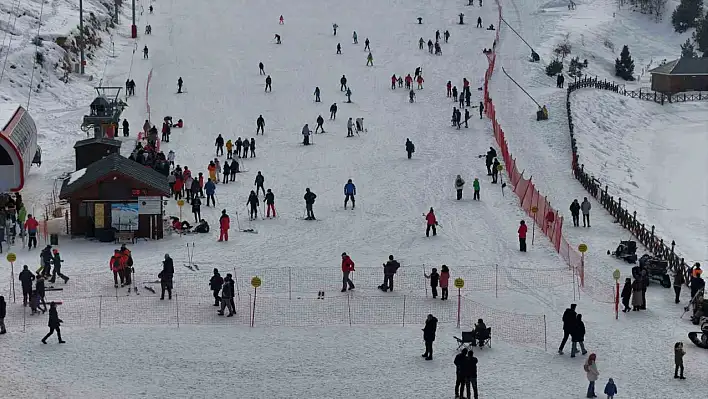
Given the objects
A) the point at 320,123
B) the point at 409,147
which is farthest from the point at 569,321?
the point at 320,123

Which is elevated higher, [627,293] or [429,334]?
[627,293]

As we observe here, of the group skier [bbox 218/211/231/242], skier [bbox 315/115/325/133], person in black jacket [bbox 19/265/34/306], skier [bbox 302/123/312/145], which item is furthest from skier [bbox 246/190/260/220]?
skier [bbox 315/115/325/133]

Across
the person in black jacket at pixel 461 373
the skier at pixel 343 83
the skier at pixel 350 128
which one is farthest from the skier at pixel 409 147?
the person in black jacket at pixel 461 373

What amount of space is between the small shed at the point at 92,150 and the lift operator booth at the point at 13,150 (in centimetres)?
164

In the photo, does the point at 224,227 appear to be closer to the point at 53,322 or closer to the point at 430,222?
the point at 430,222

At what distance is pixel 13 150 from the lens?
35656 mm

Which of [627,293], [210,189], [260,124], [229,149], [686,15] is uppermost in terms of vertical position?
[686,15]

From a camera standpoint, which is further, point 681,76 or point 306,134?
point 681,76

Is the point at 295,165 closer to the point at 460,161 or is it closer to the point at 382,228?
the point at 460,161

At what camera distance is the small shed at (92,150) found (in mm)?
39219

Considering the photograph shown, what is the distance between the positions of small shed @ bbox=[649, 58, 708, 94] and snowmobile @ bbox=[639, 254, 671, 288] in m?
48.0

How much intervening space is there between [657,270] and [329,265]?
8.63 m

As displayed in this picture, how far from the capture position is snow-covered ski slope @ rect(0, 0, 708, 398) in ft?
78.0

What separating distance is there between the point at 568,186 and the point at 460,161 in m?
4.62
